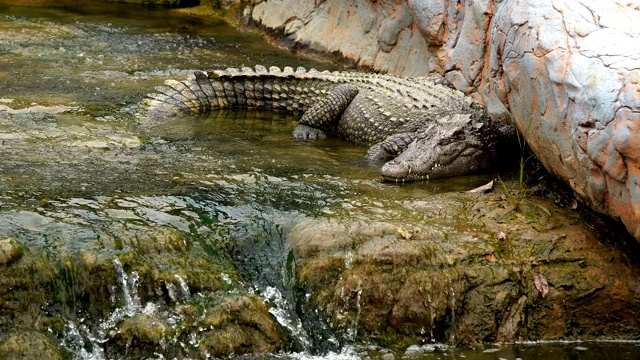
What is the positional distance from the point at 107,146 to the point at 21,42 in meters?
4.25

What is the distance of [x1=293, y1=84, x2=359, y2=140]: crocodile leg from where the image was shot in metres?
7.75

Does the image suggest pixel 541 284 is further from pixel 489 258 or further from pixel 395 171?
pixel 395 171

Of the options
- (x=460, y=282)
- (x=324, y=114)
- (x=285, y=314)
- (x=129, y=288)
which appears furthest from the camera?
(x=324, y=114)

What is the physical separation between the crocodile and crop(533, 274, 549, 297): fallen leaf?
4.63ft

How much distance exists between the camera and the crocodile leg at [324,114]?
7746 mm

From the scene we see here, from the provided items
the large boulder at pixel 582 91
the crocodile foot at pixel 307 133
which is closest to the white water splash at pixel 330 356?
the large boulder at pixel 582 91

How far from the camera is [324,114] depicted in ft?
25.6

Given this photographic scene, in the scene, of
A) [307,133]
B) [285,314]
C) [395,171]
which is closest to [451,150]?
[395,171]

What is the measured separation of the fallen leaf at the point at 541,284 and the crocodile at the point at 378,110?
141cm

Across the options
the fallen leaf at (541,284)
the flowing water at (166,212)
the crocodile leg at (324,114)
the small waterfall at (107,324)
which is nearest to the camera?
the small waterfall at (107,324)

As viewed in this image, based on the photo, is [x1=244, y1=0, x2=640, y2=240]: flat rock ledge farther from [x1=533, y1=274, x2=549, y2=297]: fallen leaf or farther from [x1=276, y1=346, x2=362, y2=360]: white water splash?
[x1=276, y1=346, x2=362, y2=360]: white water splash

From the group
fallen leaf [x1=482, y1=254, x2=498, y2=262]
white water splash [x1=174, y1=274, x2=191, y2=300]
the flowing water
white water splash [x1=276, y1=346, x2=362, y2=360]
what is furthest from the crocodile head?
white water splash [x1=174, y1=274, x2=191, y2=300]

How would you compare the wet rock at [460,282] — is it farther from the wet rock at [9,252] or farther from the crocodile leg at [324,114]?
the crocodile leg at [324,114]

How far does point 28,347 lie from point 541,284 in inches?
110
